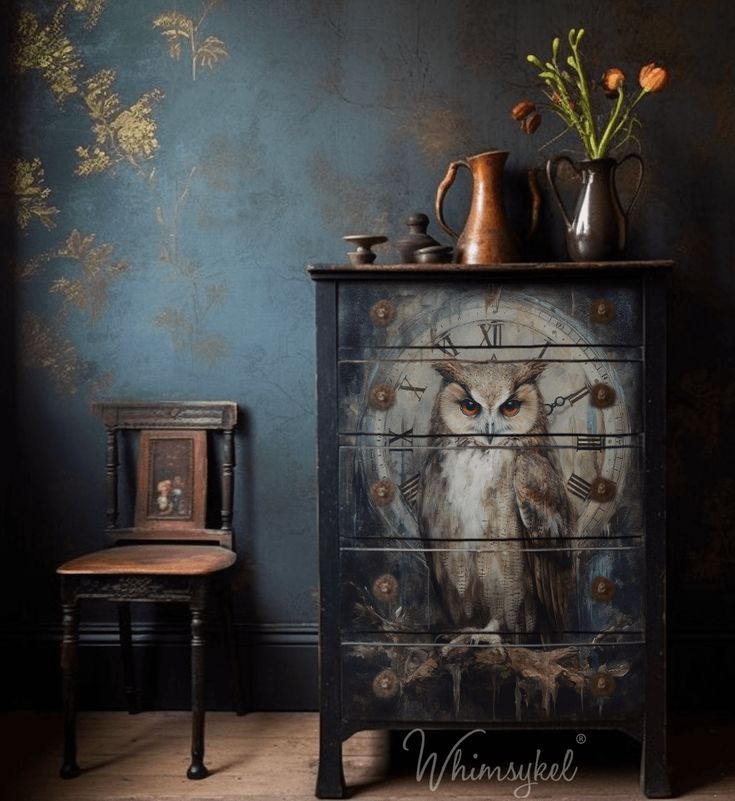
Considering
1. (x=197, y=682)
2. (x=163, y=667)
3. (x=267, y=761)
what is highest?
(x=197, y=682)

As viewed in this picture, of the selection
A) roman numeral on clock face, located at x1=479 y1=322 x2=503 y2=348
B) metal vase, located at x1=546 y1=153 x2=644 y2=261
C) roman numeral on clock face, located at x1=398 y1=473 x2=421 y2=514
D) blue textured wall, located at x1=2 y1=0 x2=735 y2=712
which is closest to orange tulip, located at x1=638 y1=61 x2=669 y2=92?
metal vase, located at x1=546 y1=153 x2=644 y2=261

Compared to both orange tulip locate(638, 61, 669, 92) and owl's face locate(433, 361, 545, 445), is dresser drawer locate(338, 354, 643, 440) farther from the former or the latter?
orange tulip locate(638, 61, 669, 92)

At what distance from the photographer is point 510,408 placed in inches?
96.2

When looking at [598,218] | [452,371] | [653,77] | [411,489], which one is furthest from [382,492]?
[653,77]

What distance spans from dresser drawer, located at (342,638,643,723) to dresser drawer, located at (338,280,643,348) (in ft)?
2.58

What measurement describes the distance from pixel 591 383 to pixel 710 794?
1.11 metres

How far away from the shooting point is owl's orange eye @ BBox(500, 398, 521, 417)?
2.44 metres

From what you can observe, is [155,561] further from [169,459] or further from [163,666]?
[163,666]

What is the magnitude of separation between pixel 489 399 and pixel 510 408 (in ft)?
0.19

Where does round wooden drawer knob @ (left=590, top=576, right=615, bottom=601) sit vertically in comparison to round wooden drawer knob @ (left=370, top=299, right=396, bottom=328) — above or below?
below

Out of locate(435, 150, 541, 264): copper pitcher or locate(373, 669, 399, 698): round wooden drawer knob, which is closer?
locate(373, 669, 399, 698): round wooden drawer knob

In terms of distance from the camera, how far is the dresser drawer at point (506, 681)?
2.45 meters

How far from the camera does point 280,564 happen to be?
3.07 metres

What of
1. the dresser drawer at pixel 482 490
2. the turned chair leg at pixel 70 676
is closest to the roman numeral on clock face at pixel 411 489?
the dresser drawer at pixel 482 490
